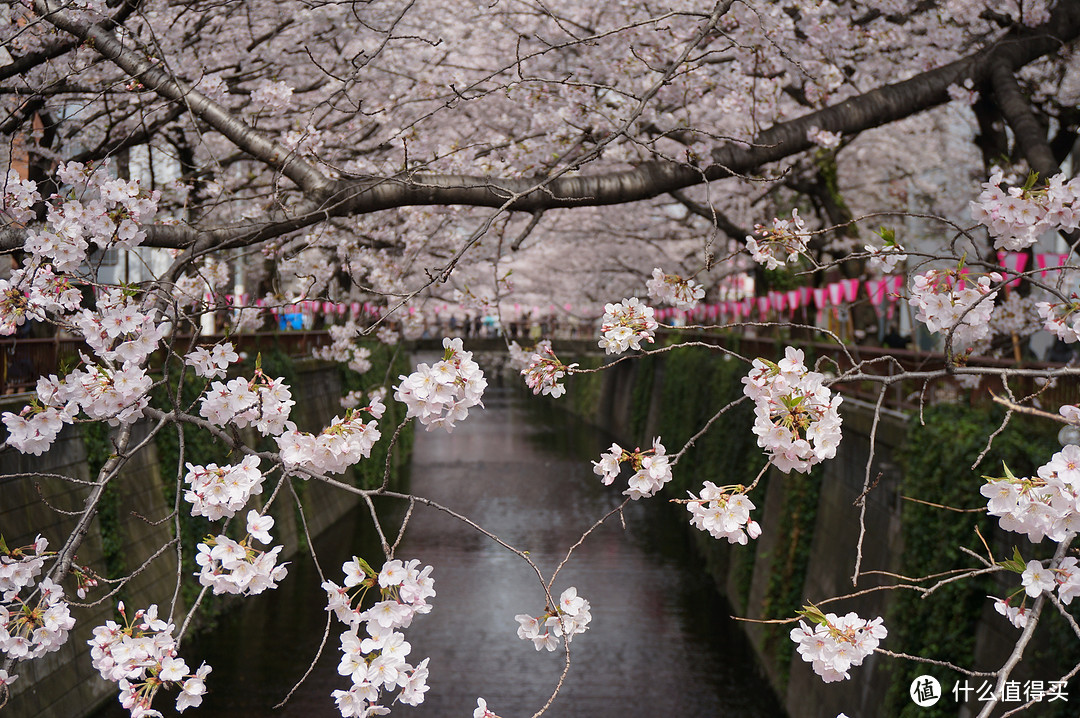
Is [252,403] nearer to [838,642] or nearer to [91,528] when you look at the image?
[838,642]

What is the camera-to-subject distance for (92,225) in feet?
13.4

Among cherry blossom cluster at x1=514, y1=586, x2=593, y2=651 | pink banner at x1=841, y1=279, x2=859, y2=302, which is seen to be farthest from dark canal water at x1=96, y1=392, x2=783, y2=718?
cherry blossom cluster at x1=514, y1=586, x2=593, y2=651

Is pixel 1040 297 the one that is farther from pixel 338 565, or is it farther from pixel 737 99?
pixel 338 565

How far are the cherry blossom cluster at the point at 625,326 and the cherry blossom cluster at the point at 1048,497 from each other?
1.27 m

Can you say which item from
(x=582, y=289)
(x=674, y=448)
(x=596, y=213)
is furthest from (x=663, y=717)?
(x=582, y=289)

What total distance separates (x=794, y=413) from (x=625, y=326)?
899 mm

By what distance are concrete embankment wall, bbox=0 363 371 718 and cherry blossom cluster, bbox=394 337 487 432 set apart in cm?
359

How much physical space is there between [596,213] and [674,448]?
6.06 meters

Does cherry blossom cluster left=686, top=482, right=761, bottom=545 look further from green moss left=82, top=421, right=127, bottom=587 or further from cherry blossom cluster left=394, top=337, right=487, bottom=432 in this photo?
green moss left=82, top=421, right=127, bottom=587

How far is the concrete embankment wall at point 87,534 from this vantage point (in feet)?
27.1

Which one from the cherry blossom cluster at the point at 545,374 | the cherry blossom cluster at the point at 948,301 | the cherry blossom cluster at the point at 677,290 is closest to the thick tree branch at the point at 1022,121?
the cherry blossom cluster at the point at 677,290

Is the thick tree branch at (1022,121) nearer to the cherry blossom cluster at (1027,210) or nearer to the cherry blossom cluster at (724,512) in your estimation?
the cherry blossom cluster at (1027,210)

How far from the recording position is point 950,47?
993 cm

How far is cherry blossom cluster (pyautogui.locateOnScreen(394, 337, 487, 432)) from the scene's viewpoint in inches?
117
